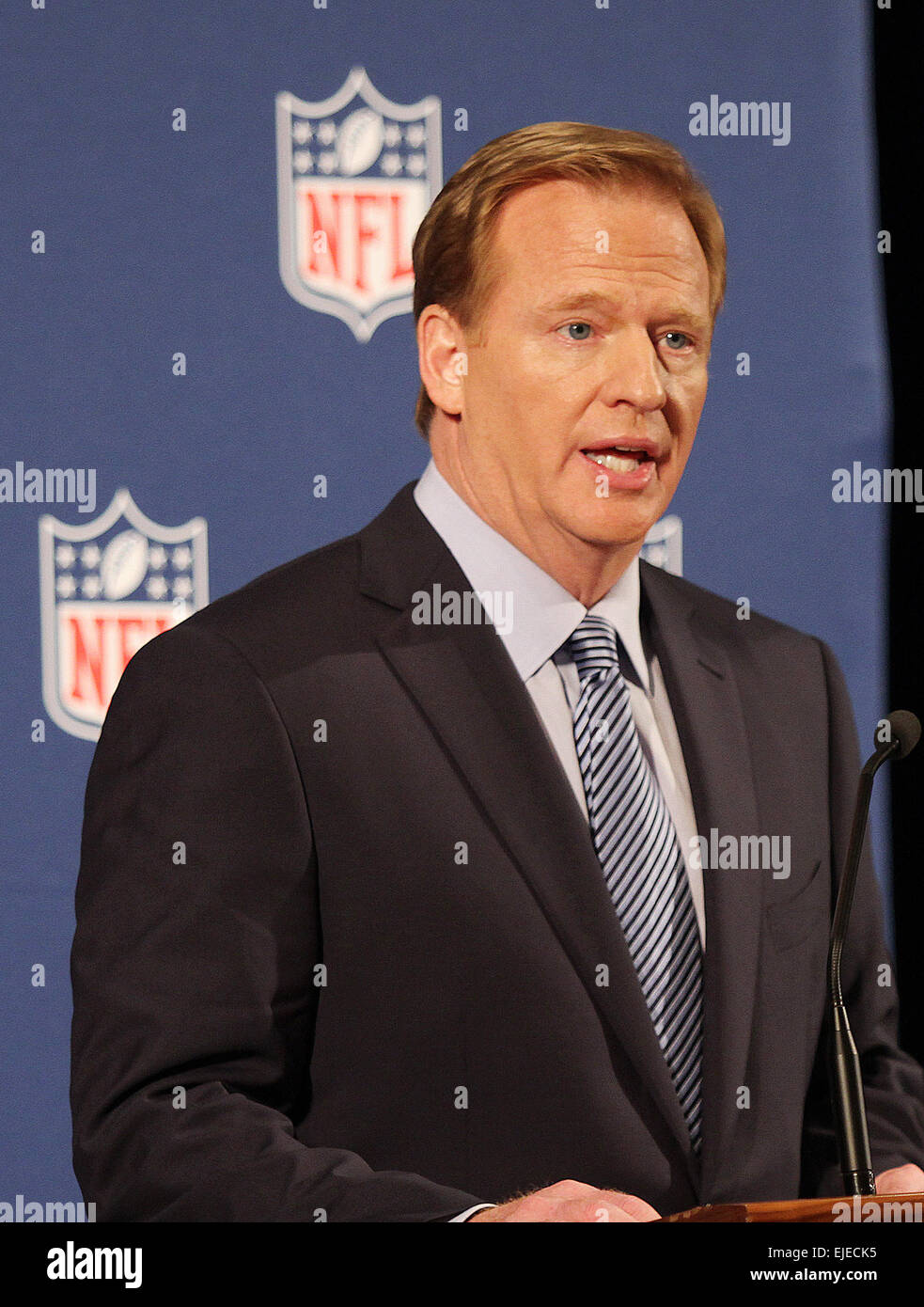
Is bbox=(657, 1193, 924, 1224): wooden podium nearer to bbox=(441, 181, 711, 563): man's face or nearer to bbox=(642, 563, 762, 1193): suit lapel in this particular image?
bbox=(642, 563, 762, 1193): suit lapel

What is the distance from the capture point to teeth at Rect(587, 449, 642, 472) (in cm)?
242

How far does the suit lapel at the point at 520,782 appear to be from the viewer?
221 cm

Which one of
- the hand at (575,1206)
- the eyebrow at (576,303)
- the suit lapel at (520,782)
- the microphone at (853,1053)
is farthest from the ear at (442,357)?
the hand at (575,1206)

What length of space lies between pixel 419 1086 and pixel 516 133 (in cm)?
144

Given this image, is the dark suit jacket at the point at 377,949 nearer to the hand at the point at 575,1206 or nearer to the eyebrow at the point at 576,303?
the hand at the point at 575,1206

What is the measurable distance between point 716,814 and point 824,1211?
68 centimetres

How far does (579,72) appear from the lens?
8.63 feet

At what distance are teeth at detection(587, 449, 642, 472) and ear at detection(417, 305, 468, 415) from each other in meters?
0.23

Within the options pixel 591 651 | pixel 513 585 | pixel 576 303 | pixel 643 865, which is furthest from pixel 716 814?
pixel 576 303

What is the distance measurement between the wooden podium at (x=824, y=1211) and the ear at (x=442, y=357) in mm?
1243

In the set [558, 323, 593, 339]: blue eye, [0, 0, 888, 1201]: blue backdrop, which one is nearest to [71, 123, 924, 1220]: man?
[558, 323, 593, 339]: blue eye

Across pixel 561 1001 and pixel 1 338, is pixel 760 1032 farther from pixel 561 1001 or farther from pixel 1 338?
pixel 1 338

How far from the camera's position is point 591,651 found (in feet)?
7.89
